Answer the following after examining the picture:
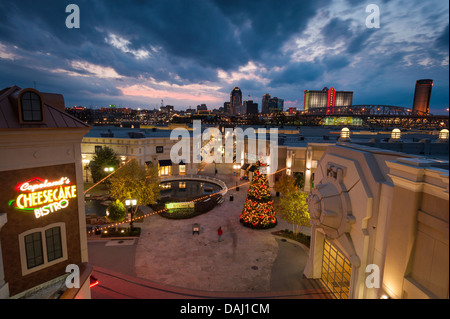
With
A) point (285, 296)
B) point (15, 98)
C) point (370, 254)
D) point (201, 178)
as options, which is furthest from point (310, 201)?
point (201, 178)

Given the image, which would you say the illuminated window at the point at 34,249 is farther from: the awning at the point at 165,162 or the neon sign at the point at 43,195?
the awning at the point at 165,162

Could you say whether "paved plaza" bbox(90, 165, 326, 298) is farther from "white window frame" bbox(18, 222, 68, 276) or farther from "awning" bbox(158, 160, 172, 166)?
"awning" bbox(158, 160, 172, 166)

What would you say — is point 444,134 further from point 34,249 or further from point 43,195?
point 34,249

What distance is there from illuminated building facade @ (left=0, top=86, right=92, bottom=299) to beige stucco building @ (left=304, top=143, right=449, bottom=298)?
449 inches

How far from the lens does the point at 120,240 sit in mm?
19969

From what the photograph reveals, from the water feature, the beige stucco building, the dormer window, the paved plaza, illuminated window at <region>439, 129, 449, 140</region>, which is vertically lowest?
the paved plaza

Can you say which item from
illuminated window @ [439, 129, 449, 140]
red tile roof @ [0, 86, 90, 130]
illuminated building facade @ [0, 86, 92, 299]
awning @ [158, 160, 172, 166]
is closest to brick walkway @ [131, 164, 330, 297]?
illuminated building facade @ [0, 86, 92, 299]

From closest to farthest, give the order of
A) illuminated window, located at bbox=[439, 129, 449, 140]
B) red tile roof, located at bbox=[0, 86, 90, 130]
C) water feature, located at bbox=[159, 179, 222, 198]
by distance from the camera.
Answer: red tile roof, located at bbox=[0, 86, 90, 130] → illuminated window, located at bbox=[439, 129, 449, 140] → water feature, located at bbox=[159, 179, 222, 198]

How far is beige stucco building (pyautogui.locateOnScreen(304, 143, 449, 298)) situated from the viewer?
21.0ft

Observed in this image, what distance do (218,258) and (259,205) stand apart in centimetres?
678

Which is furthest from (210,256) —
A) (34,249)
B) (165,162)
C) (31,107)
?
(165,162)

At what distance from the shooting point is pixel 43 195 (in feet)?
30.8

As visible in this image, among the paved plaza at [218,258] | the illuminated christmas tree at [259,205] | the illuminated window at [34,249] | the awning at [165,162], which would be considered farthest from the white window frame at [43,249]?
the awning at [165,162]

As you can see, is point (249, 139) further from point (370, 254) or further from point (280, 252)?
point (370, 254)
